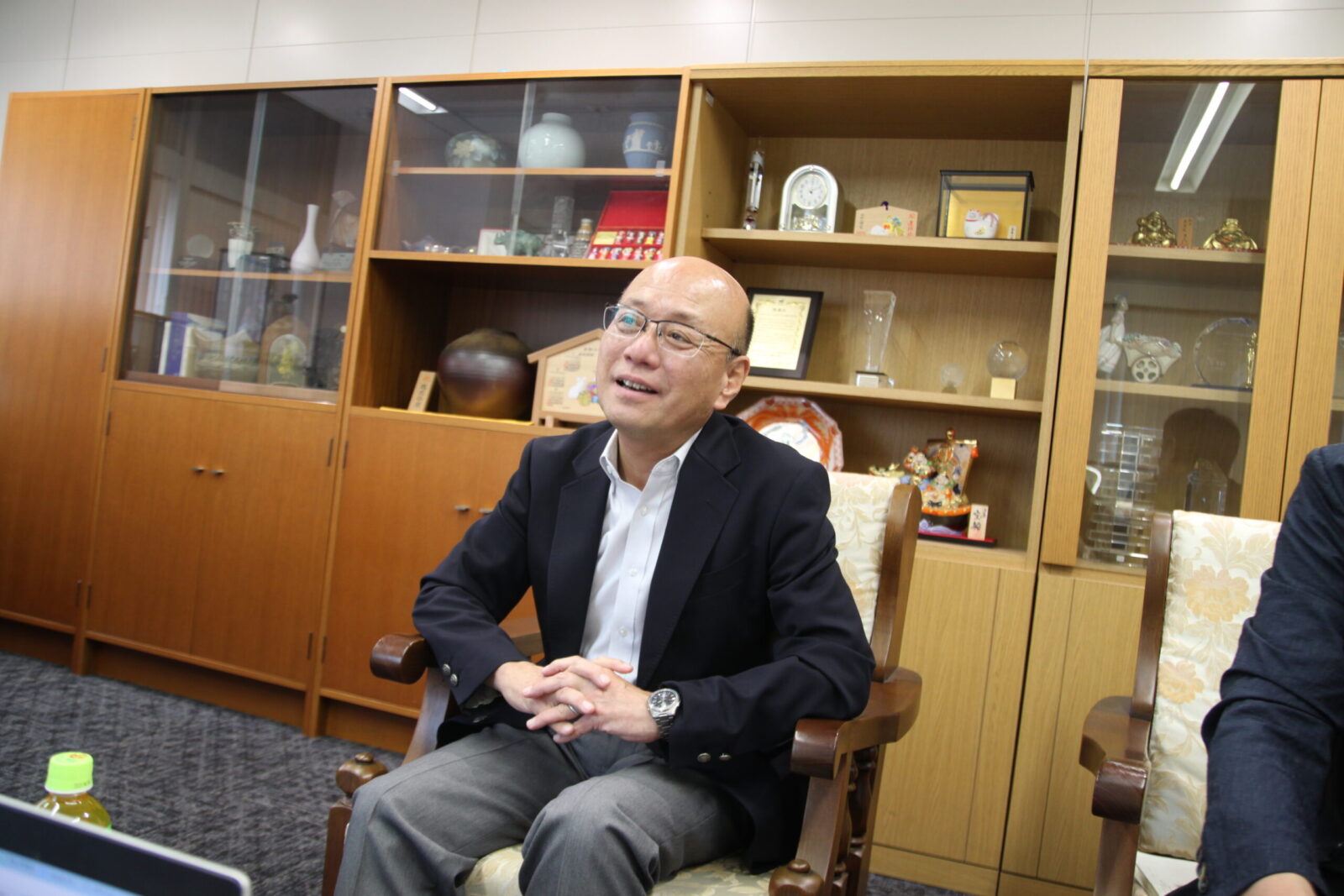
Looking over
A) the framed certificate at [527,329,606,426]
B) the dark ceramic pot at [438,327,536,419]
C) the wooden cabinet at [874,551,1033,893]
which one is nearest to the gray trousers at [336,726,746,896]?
the wooden cabinet at [874,551,1033,893]

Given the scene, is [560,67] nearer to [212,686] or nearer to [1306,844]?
[212,686]

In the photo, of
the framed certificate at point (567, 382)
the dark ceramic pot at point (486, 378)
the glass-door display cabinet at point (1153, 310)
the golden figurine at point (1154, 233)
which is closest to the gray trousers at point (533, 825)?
the glass-door display cabinet at point (1153, 310)

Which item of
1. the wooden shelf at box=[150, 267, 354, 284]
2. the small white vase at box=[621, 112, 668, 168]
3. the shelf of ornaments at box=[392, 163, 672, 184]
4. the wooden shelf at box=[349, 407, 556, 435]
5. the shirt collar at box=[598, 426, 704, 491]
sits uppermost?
the small white vase at box=[621, 112, 668, 168]

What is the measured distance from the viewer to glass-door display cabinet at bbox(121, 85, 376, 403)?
3.11 metres

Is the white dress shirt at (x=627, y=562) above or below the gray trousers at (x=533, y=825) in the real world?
above

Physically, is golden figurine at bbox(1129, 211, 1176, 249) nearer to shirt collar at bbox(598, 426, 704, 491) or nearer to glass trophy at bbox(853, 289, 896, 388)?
glass trophy at bbox(853, 289, 896, 388)

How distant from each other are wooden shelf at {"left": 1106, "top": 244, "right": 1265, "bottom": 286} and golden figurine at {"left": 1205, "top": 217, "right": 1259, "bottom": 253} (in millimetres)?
16

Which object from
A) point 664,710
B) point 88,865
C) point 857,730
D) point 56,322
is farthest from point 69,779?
point 56,322

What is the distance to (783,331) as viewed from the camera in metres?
2.84

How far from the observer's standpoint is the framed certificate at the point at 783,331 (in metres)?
2.76

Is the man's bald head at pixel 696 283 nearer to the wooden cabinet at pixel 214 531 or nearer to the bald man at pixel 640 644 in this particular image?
the bald man at pixel 640 644

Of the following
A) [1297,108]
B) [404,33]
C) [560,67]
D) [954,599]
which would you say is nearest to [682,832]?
[954,599]

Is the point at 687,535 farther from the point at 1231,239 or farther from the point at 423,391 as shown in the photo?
the point at 423,391

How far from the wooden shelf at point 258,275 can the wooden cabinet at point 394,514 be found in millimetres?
464
